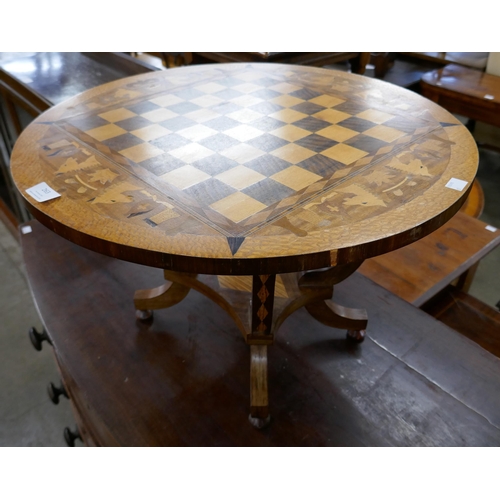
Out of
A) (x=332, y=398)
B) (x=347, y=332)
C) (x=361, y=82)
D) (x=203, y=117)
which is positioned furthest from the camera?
(x=361, y=82)

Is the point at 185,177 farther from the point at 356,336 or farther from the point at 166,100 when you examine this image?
the point at 356,336

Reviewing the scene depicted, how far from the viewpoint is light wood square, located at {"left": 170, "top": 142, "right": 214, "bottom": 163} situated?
1181 mm

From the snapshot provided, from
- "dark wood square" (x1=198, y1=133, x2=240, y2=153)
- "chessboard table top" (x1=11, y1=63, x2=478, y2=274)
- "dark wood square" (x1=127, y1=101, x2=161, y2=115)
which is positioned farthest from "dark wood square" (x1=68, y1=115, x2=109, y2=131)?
"dark wood square" (x1=198, y1=133, x2=240, y2=153)

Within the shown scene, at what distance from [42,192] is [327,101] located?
94 cm

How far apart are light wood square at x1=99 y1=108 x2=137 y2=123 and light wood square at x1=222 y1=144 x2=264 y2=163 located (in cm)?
41

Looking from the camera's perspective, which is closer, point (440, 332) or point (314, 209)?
point (314, 209)

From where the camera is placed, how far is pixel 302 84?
5.49ft

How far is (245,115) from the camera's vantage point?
4.67ft

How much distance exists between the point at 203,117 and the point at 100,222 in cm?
61

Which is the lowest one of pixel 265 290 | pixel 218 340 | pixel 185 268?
pixel 218 340

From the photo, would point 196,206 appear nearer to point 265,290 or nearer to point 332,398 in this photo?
point 265,290

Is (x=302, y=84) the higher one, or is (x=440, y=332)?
(x=302, y=84)

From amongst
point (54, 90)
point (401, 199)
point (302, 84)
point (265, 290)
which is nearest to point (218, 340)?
point (265, 290)

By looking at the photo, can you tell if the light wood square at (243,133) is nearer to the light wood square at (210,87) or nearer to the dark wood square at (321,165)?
the dark wood square at (321,165)
